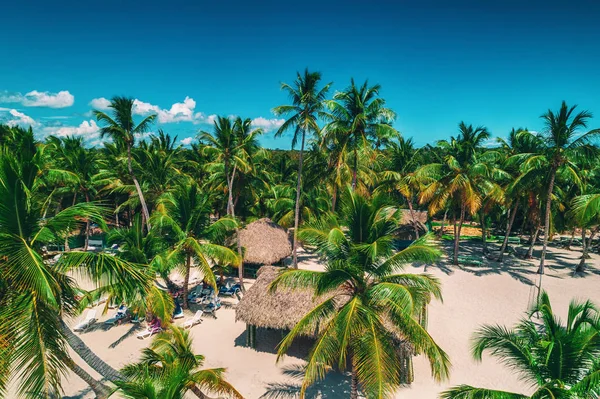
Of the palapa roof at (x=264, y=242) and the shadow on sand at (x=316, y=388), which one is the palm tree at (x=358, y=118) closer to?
the palapa roof at (x=264, y=242)

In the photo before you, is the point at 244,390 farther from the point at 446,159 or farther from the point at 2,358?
A: the point at 446,159

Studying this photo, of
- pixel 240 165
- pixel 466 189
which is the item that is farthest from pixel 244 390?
pixel 466 189

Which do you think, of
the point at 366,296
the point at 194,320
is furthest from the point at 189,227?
the point at 366,296

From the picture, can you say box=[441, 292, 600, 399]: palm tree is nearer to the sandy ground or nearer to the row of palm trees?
the row of palm trees

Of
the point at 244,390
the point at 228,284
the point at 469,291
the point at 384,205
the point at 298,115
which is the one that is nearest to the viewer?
the point at 384,205

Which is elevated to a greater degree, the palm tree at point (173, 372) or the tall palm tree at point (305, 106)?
the tall palm tree at point (305, 106)

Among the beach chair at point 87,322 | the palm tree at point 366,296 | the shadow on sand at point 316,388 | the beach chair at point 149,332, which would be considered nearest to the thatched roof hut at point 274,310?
the shadow on sand at point 316,388
